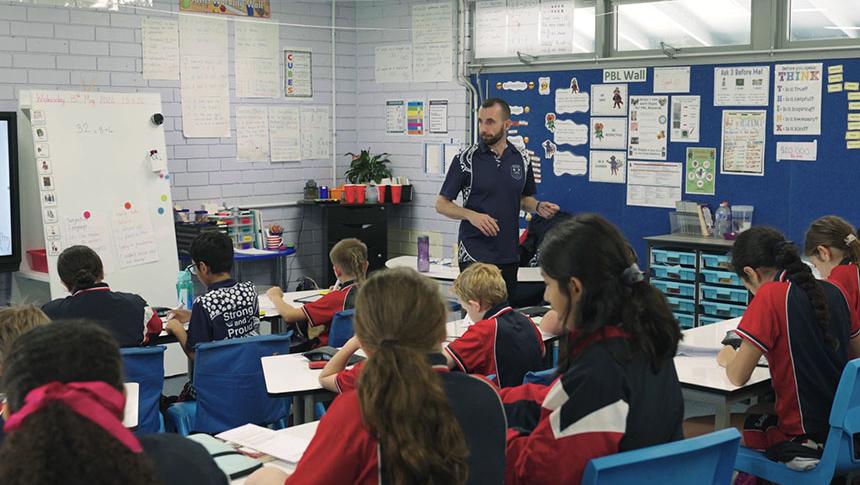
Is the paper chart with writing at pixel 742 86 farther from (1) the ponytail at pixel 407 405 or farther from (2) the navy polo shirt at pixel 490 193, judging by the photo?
(1) the ponytail at pixel 407 405

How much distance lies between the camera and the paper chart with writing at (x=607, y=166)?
25.4 ft

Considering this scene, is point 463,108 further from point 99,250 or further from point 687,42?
point 99,250

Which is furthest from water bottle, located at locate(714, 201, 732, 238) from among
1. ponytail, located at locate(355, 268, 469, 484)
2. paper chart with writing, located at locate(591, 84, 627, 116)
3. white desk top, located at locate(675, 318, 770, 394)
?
ponytail, located at locate(355, 268, 469, 484)

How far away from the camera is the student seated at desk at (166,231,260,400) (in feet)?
15.1

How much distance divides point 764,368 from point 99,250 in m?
4.52

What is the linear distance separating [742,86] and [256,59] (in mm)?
4056

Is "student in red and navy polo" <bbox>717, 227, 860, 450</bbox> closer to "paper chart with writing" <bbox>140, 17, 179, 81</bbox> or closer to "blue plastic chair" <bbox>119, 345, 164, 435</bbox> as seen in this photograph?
"blue plastic chair" <bbox>119, 345, 164, 435</bbox>

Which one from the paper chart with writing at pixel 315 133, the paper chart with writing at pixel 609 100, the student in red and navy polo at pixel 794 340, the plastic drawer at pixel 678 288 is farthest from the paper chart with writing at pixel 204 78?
the student in red and navy polo at pixel 794 340

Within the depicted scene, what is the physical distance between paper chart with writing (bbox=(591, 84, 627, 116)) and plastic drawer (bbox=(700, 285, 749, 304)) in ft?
5.11

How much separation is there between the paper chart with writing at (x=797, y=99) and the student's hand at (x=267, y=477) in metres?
5.34

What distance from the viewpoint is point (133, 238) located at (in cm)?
689

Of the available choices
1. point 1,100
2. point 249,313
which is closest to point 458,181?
point 249,313

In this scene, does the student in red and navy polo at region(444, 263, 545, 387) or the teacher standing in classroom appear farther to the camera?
the teacher standing in classroom

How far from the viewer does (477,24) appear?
866cm
